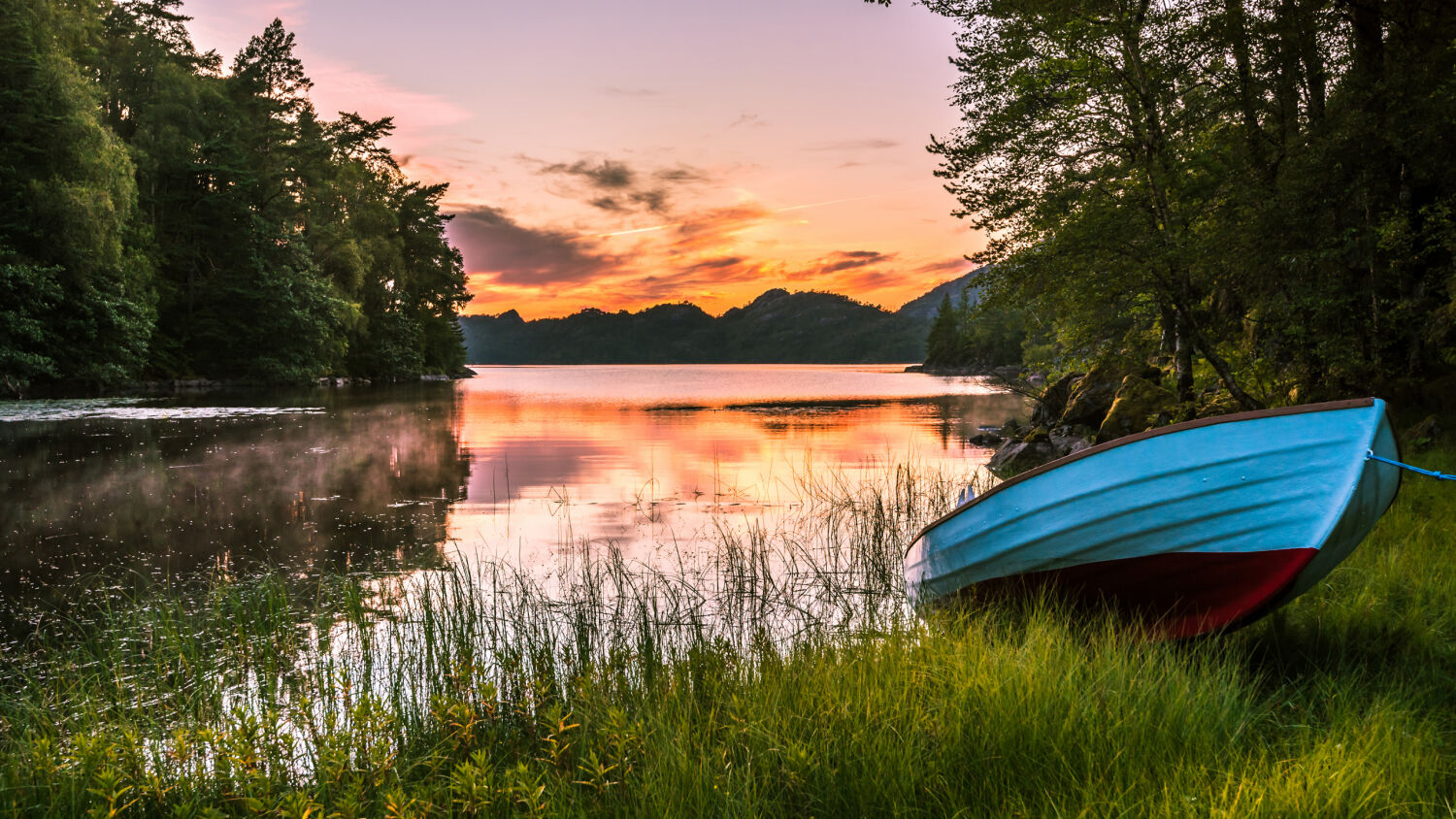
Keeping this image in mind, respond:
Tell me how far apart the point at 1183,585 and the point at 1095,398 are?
1643 cm

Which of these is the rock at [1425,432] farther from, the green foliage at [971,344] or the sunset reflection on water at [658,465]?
the green foliage at [971,344]

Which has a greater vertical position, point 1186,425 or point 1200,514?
point 1186,425

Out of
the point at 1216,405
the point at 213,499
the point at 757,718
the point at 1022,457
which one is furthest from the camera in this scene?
the point at 1022,457

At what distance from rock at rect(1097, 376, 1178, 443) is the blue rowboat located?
38.9ft

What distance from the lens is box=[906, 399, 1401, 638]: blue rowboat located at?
407 centimetres

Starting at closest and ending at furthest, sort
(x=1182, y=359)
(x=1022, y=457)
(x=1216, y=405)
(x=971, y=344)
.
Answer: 1. (x=1182, y=359)
2. (x=1216, y=405)
3. (x=1022, y=457)
4. (x=971, y=344)

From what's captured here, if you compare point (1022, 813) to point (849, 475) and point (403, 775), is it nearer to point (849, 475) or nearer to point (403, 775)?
point (403, 775)

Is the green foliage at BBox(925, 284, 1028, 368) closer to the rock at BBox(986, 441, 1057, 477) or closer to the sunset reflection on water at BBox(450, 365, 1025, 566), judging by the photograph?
the sunset reflection on water at BBox(450, 365, 1025, 566)

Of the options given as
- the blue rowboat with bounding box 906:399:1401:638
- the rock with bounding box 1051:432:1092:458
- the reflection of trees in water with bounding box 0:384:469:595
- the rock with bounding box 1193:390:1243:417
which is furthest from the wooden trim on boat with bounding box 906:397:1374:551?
the rock with bounding box 1051:432:1092:458

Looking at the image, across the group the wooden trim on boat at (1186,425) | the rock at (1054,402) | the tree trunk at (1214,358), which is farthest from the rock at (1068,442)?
the wooden trim on boat at (1186,425)

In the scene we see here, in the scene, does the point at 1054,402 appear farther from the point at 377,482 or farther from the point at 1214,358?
the point at 377,482

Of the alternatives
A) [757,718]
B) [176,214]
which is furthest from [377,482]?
[176,214]

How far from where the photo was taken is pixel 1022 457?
719 inches

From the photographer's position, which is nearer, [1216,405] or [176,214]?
[1216,405]
